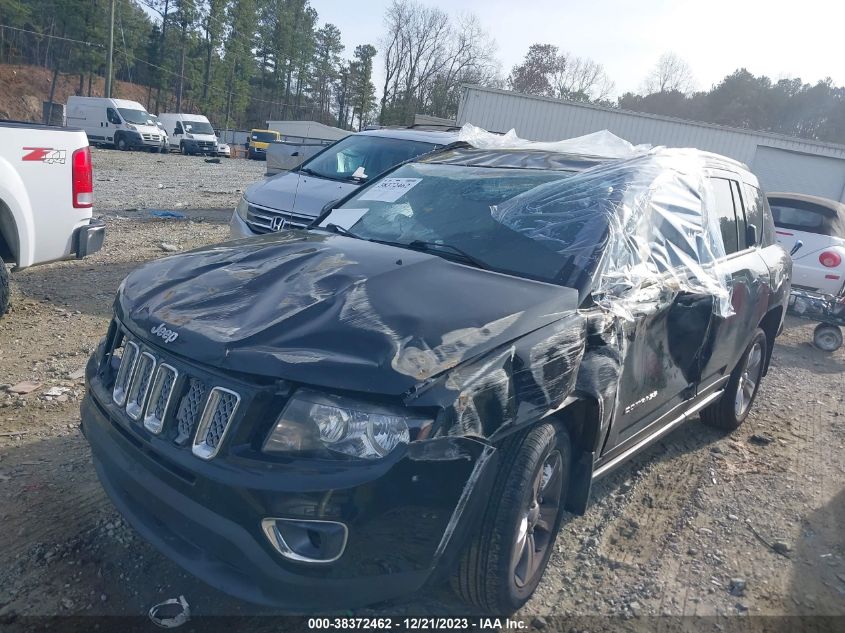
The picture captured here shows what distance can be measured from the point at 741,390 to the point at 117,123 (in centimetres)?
3599

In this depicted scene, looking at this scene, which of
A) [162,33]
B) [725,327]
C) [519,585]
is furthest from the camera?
[162,33]

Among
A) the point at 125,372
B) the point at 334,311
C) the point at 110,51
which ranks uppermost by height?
the point at 110,51

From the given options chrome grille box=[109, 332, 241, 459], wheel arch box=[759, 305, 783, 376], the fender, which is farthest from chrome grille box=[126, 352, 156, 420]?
wheel arch box=[759, 305, 783, 376]

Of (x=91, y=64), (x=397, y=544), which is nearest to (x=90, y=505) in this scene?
(x=397, y=544)

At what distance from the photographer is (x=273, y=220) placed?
7.37 meters

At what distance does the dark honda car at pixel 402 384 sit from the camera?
7.27 feet

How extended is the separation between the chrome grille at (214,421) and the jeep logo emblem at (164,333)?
1.00 feet

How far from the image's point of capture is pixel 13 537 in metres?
3.06

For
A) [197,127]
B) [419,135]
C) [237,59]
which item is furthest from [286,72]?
[419,135]

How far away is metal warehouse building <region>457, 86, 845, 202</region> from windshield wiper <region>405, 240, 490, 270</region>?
22476mm

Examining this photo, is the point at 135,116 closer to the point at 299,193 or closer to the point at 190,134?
the point at 190,134

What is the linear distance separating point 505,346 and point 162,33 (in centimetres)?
7393

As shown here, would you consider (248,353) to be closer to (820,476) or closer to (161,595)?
(161,595)

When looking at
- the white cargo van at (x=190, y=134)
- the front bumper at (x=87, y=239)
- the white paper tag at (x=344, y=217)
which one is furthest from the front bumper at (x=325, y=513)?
the white cargo van at (x=190, y=134)
